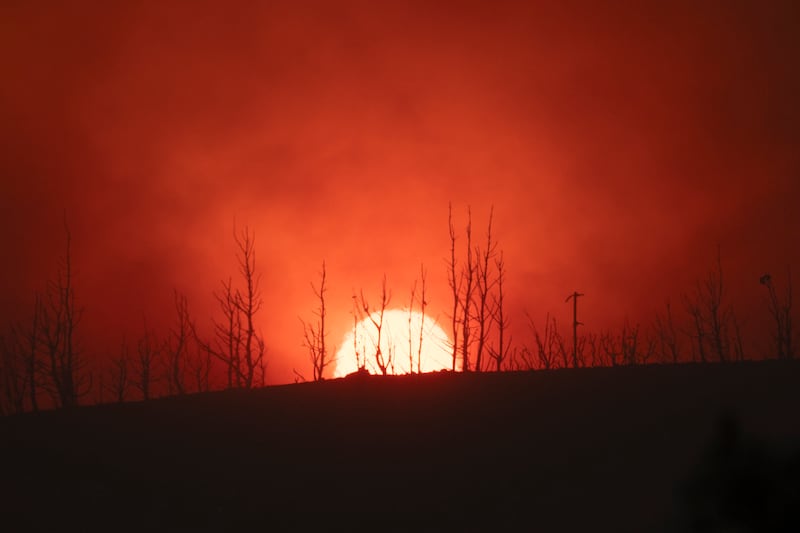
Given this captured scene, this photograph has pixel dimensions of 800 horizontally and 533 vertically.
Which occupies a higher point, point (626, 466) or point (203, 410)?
point (203, 410)

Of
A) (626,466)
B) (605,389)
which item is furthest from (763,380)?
(626,466)

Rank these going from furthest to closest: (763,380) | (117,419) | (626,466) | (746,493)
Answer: (117,419) → (763,380) → (626,466) → (746,493)

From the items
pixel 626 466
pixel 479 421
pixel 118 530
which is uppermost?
pixel 479 421

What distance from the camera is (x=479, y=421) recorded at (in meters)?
16.5

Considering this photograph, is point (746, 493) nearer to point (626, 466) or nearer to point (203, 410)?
point (626, 466)

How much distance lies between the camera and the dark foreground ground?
13.2 m

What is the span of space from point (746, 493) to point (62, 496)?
47.4 ft

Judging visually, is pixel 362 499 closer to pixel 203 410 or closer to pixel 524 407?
pixel 524 407

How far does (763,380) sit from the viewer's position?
16047mm

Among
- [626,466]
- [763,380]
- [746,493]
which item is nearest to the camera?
[746,493]

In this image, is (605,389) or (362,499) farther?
(605,389)

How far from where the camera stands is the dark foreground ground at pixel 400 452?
13156 millimetres

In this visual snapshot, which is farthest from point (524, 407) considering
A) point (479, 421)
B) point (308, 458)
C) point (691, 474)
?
point (691, 474)

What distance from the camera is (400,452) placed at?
619 inches
